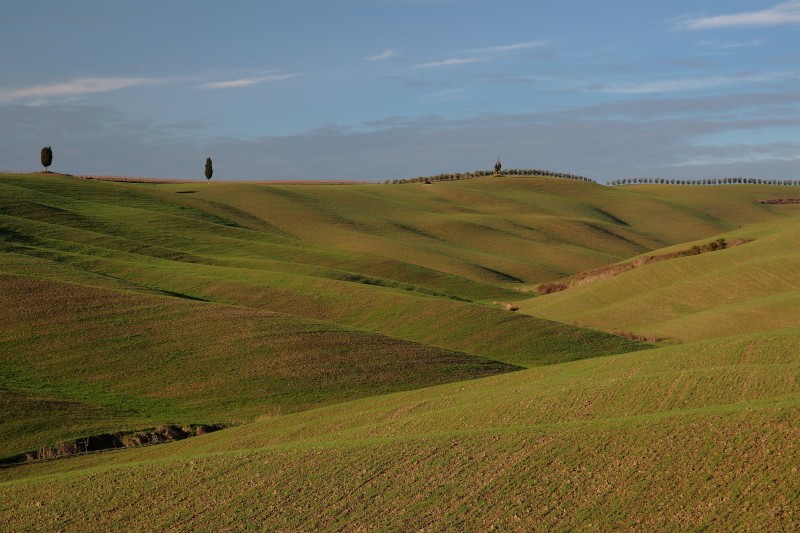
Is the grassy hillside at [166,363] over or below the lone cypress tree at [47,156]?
below

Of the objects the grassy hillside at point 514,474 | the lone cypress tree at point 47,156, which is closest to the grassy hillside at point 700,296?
the grassy hillside at point 514,474

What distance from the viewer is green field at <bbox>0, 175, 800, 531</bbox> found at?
2044 centimetres

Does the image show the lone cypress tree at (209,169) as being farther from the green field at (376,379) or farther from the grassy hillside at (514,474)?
the grassy hillside at (514,474)

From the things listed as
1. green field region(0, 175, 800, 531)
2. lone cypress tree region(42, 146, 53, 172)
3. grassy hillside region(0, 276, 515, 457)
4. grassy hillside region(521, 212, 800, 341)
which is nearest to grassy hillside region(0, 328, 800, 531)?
green field region(0, 175, 800, 531)

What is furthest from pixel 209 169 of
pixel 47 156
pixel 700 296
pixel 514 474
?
pixel 514 474

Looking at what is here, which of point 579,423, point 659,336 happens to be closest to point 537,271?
point 659,336

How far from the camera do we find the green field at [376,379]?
20.4m

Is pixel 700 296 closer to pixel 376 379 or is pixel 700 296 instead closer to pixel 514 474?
pixel 376 379

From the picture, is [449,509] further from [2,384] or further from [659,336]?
[659,336]

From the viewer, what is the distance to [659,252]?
258 ft

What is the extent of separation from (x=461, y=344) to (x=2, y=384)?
21.5 metres

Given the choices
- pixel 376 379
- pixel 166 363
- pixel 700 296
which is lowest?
pixel 376 379

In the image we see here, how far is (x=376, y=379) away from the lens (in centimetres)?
4128

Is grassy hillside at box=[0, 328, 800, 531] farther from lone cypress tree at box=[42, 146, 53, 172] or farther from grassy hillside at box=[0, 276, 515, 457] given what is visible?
lone cypress tree at box=[42, 146, 53, 172]
